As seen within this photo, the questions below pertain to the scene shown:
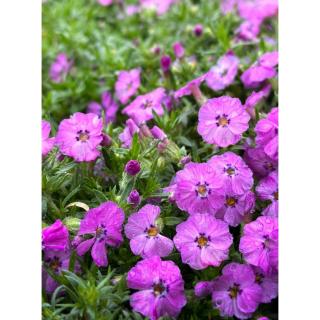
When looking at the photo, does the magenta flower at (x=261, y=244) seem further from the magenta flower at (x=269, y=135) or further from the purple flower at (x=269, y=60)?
the purple flower at (x=269, y=60)

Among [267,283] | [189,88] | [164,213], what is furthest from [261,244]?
[189,88]

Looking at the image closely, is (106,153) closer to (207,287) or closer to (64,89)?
(207,287)

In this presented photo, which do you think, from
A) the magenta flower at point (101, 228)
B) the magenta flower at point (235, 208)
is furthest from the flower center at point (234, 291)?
the magenta flower at point (101, 228)

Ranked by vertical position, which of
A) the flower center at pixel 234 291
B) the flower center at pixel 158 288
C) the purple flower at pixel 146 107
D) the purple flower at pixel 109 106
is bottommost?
the purple flower at pixel 109 106

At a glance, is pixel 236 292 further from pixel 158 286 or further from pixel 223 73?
pixel 223 73

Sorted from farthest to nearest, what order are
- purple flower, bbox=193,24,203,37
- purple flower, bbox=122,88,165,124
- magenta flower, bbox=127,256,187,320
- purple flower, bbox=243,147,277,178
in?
purple flower, bbox=193,24,203,37 < purple flower, bbox=122,88,165,124 < purple flower, bbox=243,147,277,178 < magenta flower, bbox=127,256,187,320

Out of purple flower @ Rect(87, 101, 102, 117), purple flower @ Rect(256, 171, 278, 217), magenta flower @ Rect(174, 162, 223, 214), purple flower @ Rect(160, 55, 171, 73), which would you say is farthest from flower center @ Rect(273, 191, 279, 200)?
purple flower @ Rect(87, 101, 102, 117)

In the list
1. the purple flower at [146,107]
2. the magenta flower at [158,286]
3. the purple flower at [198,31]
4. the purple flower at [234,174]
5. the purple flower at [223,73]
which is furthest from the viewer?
the purple flower at [198,31]

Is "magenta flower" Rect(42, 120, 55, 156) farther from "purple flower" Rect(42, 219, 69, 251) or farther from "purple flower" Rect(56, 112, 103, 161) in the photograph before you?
"purple flower" Rect(42, 219, 69, 251)
